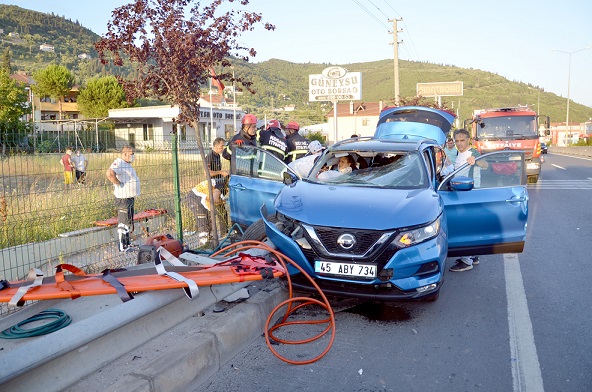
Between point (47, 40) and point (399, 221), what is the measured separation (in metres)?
180

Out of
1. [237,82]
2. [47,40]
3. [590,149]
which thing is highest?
[47,40]

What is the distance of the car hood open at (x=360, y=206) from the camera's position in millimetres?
4648

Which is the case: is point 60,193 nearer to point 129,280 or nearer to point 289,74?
point 129,280

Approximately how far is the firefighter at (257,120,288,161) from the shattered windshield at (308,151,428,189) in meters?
1.43

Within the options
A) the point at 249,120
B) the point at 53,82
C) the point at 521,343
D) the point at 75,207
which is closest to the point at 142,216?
the point at 75,207

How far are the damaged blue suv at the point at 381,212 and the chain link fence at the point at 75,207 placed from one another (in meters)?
1.11

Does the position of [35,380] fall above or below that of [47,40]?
below

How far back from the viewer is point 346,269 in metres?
4.59

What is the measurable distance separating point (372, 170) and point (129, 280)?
10.8ft

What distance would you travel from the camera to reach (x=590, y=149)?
4066 centimetres

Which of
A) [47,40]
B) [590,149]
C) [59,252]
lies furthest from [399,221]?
[47,40]

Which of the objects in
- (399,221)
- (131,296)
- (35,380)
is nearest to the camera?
(35,380)

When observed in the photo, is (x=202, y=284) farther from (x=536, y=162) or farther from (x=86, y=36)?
(x=86, y=36)

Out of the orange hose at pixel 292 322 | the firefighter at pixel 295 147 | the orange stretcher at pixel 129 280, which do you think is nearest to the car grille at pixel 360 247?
the orange hose at pixel 292 322
